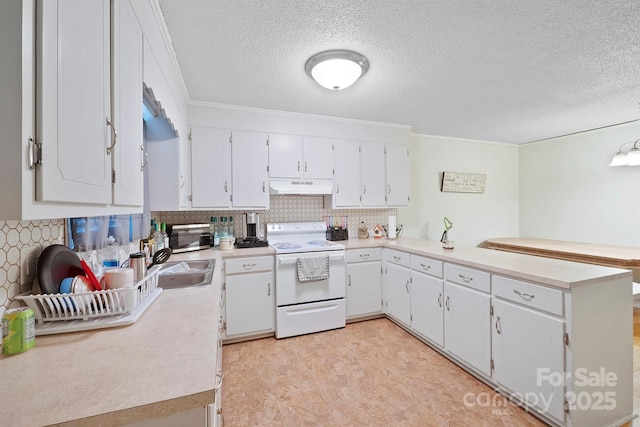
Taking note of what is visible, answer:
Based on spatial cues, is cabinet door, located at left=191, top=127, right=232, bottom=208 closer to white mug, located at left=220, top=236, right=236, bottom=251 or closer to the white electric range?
white mug, located at left=220, top=236, right=236, bottom=251

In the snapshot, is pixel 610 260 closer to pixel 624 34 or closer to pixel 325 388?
pixel 624 34

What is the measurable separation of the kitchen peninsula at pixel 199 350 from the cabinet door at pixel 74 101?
1.51ft

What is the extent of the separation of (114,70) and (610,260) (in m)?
4.27

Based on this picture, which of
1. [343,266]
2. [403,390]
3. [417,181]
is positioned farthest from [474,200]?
[403,390]

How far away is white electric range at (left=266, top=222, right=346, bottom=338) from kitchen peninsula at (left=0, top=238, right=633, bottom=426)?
0.73m

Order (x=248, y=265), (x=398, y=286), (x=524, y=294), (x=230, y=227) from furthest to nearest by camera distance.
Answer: (x=230, y=227) → (x=398, y=286) → (x=248, y=265) → (x=524, y=294)

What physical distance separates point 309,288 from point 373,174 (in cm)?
164

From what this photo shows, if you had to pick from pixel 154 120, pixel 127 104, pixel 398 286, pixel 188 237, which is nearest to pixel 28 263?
pixel 127 104

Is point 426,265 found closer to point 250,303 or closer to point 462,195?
point 250,303

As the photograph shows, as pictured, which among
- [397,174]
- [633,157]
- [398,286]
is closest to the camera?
[398,286]

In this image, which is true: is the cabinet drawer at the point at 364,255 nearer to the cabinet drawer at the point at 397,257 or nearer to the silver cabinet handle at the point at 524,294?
the cabinet drawer at the point at 397,257

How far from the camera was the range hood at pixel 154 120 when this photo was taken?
4.76 ft

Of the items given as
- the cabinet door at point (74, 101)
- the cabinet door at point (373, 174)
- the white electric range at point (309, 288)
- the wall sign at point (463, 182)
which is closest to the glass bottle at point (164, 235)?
the white electric range at point (309, 288)

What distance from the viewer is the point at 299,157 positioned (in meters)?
3.05
